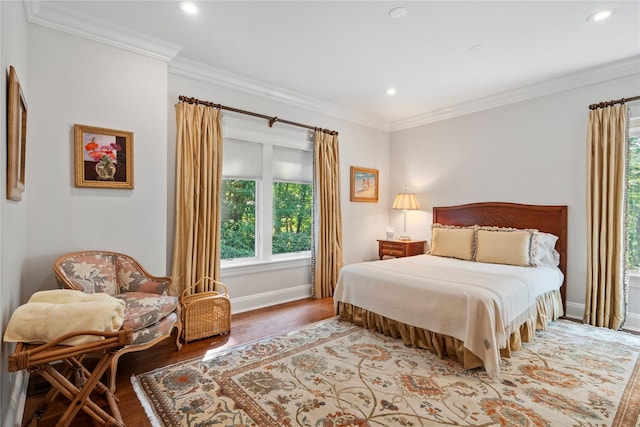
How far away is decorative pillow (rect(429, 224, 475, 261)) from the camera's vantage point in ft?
13.0

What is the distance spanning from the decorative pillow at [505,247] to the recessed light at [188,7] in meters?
3.73

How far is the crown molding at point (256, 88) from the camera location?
3385 millimetres

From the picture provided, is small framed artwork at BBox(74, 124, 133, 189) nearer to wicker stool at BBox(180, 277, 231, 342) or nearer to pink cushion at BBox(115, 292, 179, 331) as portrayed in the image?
pink cushion at BBox(115, 292, 179, 331)

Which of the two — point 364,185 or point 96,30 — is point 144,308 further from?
point 364,185

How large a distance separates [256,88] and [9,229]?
2.86 metres

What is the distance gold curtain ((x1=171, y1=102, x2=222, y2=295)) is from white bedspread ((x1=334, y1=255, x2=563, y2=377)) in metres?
1.52

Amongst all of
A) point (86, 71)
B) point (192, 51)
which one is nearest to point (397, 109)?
point (192, 51)

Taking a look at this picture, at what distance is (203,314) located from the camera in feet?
9.92

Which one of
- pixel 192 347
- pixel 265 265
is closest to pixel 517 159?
pixel 265 265

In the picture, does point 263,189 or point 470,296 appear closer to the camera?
point 470,296

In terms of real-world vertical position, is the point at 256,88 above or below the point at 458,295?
above

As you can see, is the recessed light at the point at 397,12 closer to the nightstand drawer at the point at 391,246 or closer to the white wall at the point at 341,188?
the white wall at the point at 341,188

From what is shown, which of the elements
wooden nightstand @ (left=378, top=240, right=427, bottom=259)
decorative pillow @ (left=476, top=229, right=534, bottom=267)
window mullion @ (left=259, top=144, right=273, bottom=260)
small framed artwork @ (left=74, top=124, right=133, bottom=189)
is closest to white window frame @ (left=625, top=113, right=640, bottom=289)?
decorative pillow @ (left=476, top=229, right=534, bottom=267)

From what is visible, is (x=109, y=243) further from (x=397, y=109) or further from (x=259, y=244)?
(x=397, y=109)
